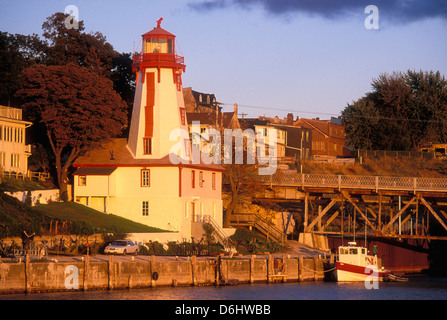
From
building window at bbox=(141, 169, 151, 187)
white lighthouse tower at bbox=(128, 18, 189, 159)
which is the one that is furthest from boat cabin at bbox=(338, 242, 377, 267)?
white lighthouse tower at bbox=(128, 18, 189, 159)

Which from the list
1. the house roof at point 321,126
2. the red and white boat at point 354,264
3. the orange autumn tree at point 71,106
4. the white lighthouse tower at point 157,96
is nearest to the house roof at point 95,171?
the orange autumn tree at point 71,106

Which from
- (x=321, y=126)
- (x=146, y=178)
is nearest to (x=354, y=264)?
(x=146, y=178)

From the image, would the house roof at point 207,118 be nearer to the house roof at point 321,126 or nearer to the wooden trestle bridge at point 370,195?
the house roof at point 321,126

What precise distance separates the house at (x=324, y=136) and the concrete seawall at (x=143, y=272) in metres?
76.8

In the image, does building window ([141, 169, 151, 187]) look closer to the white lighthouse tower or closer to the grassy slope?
the white lighthouse tower

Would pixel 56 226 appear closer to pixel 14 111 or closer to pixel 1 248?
pixel 1 248

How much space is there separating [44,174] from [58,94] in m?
9.70

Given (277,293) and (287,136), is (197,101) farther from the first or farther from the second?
(277,293)

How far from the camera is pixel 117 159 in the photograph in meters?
74.2

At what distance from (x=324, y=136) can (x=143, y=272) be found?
88.9 m

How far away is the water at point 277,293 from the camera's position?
4884 cm

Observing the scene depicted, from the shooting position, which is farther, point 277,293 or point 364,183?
point 364,183

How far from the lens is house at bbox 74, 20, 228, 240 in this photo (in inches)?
2835
